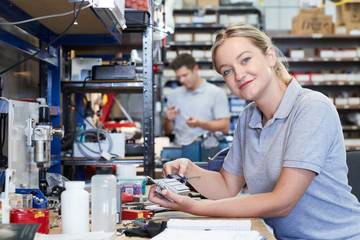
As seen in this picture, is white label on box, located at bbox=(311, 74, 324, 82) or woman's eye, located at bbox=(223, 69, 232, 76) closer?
woman's eye, located at bbox=(223, 69, 232, 76)

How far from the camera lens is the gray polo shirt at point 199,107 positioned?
4.39 metres

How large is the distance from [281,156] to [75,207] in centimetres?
74

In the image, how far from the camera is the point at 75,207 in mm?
1157

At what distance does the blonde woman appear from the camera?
1.41 m

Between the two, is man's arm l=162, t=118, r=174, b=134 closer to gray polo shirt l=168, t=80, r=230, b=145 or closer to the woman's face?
gray polo shirt l=168, t=80, r=230, b=145

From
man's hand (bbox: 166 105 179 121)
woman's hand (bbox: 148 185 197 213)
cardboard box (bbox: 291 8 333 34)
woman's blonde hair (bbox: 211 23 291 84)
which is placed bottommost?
woman's hand (bbox: 148 185 197 213)

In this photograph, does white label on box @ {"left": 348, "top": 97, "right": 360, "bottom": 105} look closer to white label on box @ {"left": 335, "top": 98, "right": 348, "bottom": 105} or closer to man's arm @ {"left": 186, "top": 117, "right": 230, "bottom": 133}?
white label on box @ {"left": 335, "top": 98, "right": 348, "bottom": 105}

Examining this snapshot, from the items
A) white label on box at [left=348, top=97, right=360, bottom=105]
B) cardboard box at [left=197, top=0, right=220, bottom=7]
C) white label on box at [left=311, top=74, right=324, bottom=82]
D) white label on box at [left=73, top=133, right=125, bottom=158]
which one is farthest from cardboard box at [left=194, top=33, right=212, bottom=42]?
white label on box at [left=73, top=133, right=125, bottom=158]

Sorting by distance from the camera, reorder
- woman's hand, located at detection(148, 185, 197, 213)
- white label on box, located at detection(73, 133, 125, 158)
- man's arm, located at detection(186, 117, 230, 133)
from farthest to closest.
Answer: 1. man's arm, located at detection(186, 117, 230, 133)
2. white label on box, located at detection(73, 133, 125, 158)
3. woman's hand, located at detection(148, 185, 197, 213)

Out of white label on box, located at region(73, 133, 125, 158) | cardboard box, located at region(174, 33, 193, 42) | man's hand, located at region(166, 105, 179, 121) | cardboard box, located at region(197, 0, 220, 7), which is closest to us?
white label on box, located at region(73, 133, 125, 158)

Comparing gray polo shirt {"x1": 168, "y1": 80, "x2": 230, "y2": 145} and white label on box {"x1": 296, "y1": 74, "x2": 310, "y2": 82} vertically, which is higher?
white label on box {"x1": 296, "y1": 74, "x2": 310, "y2": 82}

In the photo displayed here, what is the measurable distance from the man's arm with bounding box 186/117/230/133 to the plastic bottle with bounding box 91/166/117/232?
110 inches

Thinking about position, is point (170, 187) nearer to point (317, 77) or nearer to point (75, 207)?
point (75, 207)

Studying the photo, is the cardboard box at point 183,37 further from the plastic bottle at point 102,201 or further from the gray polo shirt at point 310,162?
the plastic bottle at point 102,201
